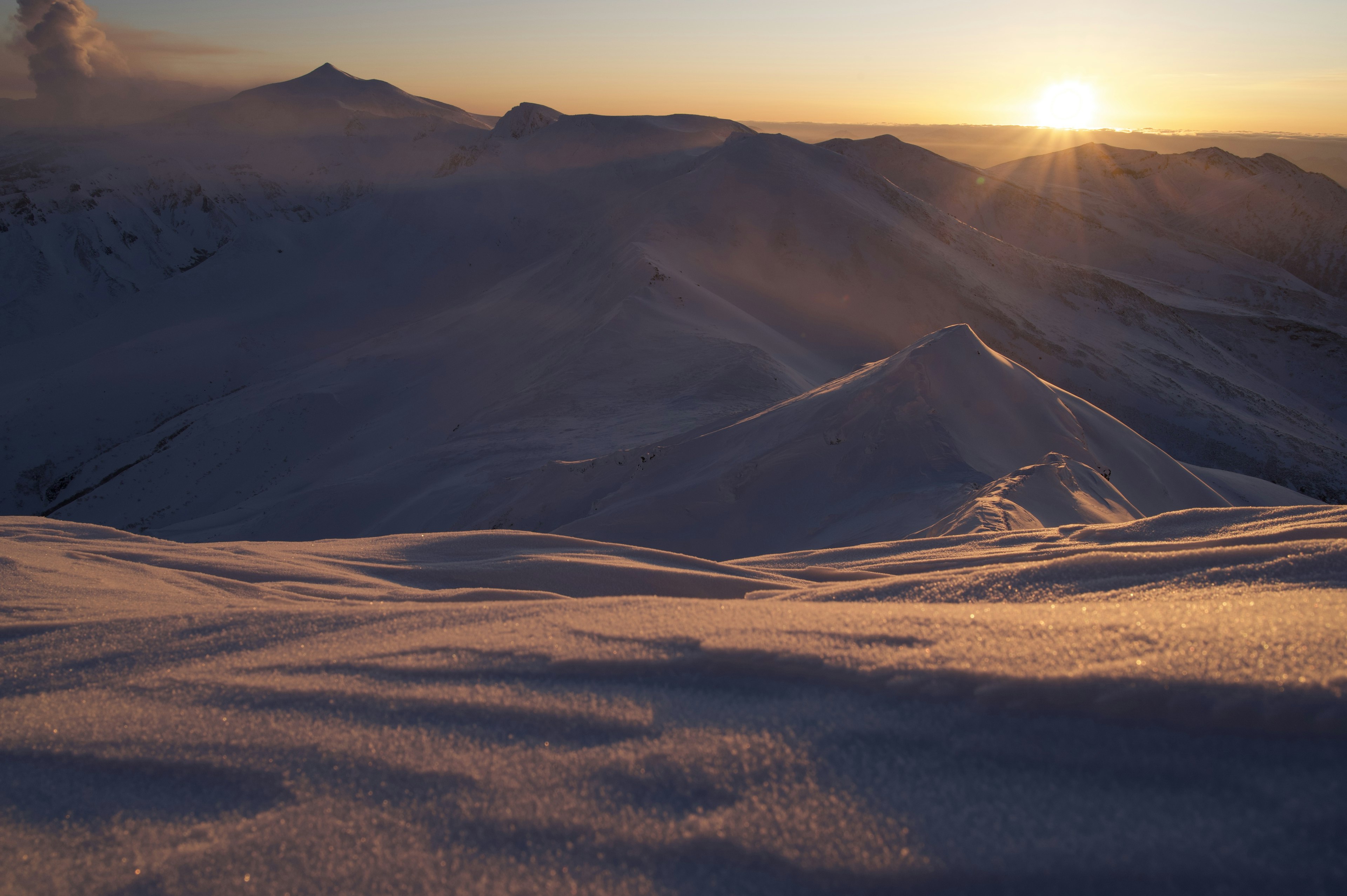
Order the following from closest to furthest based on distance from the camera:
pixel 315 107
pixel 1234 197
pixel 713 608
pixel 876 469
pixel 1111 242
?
pixel 713 608 → pixel 876 469 → pixel 1111 242 → pixel 1234 197 → pixel 315 107

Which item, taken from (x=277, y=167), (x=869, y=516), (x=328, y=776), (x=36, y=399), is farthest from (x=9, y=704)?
(x=277, y=167)

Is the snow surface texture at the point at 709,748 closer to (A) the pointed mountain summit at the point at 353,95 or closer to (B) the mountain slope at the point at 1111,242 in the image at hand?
(B) the mountain slope at the point at 1111,242

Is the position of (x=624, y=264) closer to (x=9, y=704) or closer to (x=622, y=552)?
(x=622, y=552)

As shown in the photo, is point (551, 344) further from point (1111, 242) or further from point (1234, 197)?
point (1234, 197)

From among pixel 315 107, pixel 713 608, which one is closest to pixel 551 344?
pixel 713 608

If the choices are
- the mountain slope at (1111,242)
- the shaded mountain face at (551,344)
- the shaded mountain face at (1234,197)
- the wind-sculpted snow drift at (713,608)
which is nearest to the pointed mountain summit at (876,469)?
the wind-sculpted snow drift at (713,608)

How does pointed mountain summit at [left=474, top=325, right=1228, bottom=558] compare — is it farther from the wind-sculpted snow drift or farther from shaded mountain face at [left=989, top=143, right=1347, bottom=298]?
shaded mountain face at [left=989, top=143, right=1347, bottom=298]
